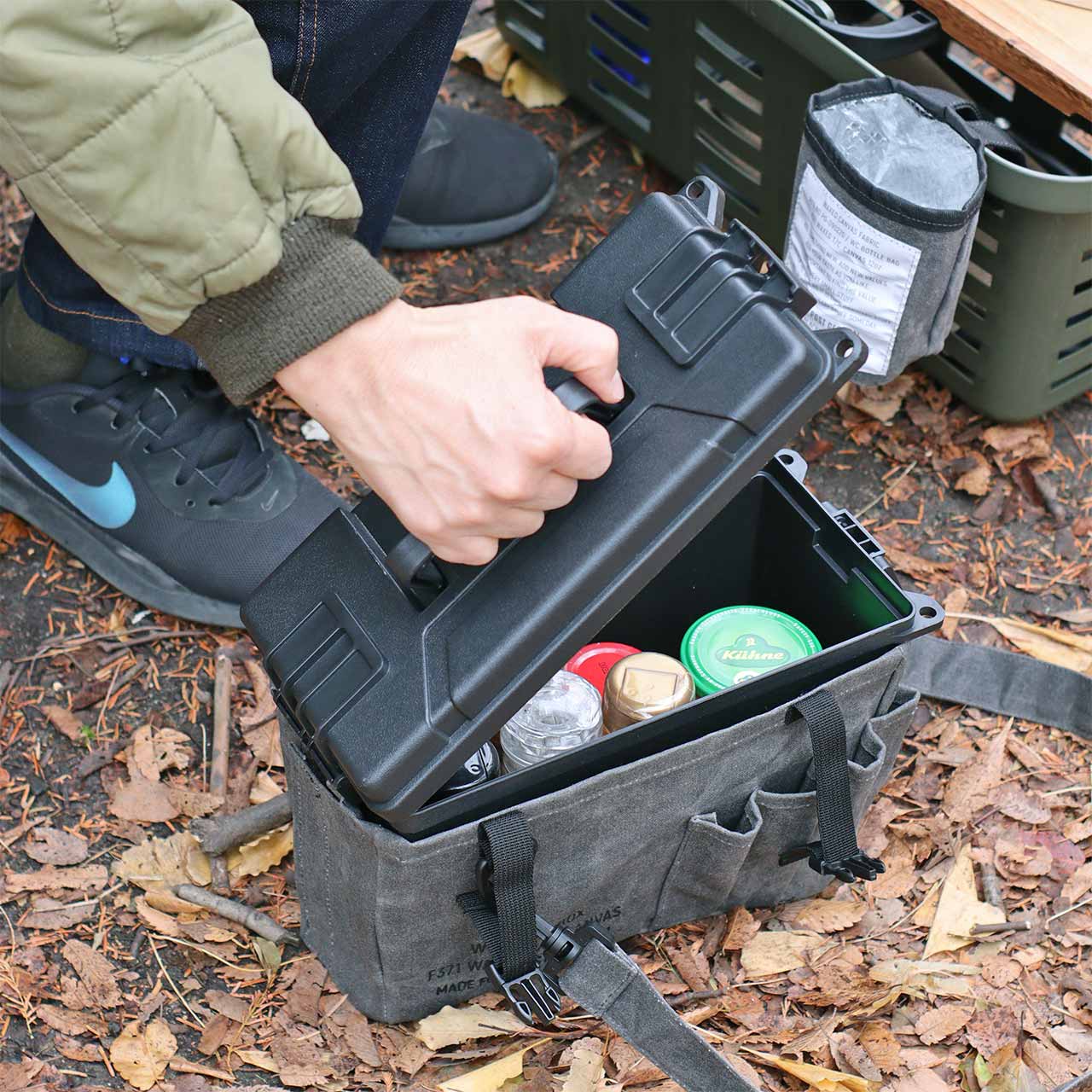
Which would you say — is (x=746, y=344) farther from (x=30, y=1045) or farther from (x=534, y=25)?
(x=534, y=25)

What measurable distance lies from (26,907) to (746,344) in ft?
3.96

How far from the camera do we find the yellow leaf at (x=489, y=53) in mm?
2924

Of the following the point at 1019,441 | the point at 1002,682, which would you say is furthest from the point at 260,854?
the point at 1019,441

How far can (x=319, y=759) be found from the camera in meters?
1.37

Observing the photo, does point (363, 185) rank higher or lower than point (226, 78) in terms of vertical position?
lower

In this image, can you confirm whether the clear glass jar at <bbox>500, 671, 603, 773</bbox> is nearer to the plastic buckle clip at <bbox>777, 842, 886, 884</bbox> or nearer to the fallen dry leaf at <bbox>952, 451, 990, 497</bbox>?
the plastic buckle clip at <bbox>777, 842, 886, 884</bbox>

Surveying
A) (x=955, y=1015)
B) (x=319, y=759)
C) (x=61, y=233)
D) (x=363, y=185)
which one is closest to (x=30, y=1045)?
(x=319, y=759)

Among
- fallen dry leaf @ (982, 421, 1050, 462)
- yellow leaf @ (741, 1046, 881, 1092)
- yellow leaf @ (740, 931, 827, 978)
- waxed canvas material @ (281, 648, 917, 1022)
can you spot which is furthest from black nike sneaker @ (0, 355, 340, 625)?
fallen dry leaf @ (982, 421, 1050, 462)

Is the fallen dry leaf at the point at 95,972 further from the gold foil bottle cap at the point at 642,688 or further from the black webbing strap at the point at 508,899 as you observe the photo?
the gold foil bottle cap at the point at 642,688

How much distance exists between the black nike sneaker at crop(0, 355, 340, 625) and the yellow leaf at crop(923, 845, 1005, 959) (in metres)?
1.08

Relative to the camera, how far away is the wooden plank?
6.16 feet

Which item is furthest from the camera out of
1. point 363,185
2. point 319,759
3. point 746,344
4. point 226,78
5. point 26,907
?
point 363,185

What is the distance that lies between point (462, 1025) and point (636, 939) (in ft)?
0.85

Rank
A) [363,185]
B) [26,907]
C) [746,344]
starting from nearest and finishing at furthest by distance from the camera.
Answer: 1. [746,344]
2. [26,907]
3. [363,185]
